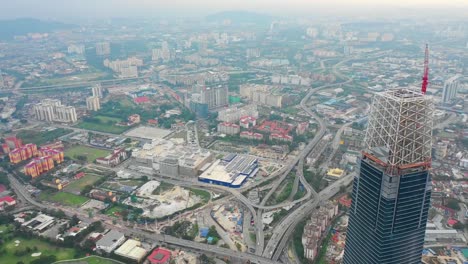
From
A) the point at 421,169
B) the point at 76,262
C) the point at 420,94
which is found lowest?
the point at 76,262

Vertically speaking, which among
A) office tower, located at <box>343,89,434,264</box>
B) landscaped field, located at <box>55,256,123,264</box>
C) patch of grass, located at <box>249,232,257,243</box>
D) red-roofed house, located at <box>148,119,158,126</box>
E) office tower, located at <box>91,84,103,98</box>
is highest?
office tower, located at <box>343,89,434,264</box>

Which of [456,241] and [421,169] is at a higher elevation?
[421,169]

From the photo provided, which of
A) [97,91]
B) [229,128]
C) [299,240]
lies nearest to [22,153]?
[229,128]

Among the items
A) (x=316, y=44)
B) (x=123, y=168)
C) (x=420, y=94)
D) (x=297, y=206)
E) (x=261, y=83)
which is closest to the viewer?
(x=420, y=94)

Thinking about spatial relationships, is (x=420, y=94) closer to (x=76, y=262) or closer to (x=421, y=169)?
(x=421, y=169)

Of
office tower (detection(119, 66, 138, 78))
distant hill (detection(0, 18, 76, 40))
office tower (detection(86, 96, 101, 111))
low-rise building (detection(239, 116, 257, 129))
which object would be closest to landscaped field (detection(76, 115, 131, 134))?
office tower (detection(86, 96, 101, 111))

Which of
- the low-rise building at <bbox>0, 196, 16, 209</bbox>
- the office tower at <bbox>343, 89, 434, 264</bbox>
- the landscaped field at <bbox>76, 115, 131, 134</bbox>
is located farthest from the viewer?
the landscaped field at <bbox>76, 115, 131, 134</bbox>

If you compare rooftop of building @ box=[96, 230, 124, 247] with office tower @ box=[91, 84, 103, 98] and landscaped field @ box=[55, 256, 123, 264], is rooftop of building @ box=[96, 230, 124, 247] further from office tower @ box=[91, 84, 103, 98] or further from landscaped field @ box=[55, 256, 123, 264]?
office tower @ box=[91, 84, 103, 98]

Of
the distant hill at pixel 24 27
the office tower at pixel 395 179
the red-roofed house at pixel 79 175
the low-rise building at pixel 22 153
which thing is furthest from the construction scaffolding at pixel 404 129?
the distant hill at pixel 24 27

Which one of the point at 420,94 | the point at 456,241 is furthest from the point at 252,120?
the point at 420,94
